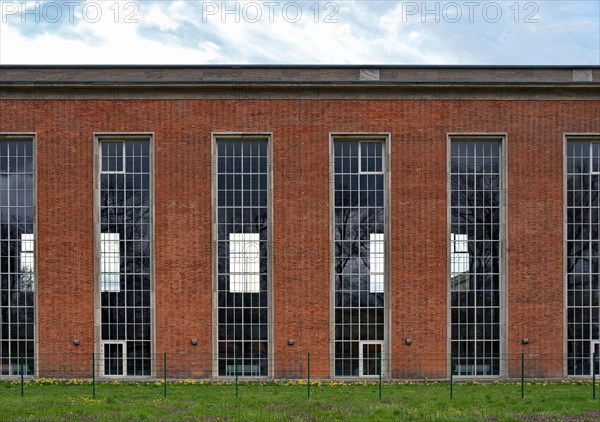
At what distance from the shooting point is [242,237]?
25.2 m

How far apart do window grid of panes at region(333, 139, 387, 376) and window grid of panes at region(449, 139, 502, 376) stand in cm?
295

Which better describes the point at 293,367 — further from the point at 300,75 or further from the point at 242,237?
the point at 300,75

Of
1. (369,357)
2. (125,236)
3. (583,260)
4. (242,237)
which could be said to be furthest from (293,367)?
(583,260)

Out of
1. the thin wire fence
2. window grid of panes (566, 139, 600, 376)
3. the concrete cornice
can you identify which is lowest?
the thin wire fence

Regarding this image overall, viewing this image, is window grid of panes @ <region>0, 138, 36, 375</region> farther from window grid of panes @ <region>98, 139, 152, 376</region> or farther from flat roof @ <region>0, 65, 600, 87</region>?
flat roof @ <region>0, 65, 600, 87</region>

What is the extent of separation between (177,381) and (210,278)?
4.12 metres

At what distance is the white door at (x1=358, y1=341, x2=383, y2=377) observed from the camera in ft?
81.9

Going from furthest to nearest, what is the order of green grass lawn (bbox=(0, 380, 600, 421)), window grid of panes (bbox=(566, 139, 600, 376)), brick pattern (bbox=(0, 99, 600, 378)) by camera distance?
window grid of panes (bbox=(566, 139, 600, 376))
brick pattern (bbox=(0, 99, 600, 378))
green grass lawn (bbox=(0, 380, 600, 421))

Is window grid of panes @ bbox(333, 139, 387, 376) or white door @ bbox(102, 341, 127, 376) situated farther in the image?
window grid of panes @ bbox(333, 139, 387, 376)

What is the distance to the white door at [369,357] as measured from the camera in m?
25.0

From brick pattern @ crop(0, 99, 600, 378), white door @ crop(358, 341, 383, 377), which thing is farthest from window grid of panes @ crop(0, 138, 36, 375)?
white door @ crop(358, 341, 383, 377)

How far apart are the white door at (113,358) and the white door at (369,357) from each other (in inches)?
366

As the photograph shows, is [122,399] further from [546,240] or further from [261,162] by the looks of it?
[546,240]

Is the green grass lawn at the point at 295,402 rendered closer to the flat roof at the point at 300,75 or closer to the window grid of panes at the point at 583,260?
Result: the window grid of panes at the point at 583,260
